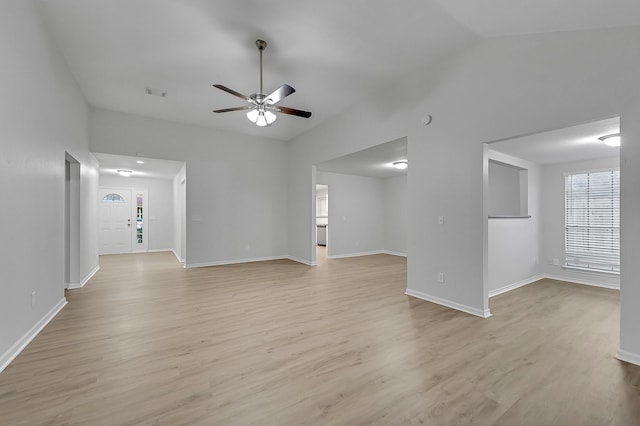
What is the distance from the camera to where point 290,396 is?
182 cm

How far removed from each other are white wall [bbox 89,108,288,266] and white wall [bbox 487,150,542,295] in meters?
4.88

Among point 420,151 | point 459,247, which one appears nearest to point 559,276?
point 459,247

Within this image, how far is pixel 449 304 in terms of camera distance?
352 cm

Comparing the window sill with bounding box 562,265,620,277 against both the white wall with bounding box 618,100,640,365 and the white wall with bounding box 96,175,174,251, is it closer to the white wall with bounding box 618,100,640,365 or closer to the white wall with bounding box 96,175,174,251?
the white wall with bounding box 618,100,640,365

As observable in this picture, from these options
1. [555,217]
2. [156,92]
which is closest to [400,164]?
[555,217]

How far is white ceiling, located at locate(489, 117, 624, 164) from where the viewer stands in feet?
10.1

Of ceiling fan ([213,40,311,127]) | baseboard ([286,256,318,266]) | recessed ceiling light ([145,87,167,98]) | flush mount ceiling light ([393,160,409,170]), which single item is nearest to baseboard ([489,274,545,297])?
flush mount ceiling light ([393,160,409,170])

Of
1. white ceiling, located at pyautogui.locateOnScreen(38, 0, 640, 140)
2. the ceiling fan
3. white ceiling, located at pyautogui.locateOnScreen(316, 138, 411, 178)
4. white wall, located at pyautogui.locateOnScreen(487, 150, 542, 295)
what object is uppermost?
white ceiling, located at pyautogui.locateOnScreen(38, 0, 640, 140)

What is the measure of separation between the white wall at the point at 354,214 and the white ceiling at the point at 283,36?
3581 millimetres

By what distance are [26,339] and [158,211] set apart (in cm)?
714

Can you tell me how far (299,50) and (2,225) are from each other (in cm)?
326

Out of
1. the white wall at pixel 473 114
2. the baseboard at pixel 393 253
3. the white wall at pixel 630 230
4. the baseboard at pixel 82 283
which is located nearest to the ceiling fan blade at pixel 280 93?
the white wall at pixel 473 114

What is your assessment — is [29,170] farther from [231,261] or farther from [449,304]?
[449,304]

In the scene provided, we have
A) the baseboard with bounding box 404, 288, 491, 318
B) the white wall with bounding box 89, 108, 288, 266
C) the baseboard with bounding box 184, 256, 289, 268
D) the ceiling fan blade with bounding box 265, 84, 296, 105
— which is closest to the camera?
the ceiling fan blade with bounding box 265, 84, 296, 105
